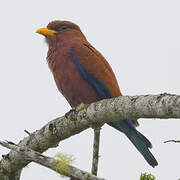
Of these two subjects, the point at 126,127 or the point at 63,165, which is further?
the point at 126,127

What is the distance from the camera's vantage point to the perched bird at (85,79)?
6.51 m

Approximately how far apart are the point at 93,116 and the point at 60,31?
309cm

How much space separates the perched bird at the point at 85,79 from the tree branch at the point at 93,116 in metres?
1.13

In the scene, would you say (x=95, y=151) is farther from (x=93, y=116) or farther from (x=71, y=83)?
(x=71, y=83)

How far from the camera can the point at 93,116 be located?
4.93 m

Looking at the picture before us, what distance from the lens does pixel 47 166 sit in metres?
3.92

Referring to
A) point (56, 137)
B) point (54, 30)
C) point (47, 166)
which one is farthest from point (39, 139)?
point (54, 30)

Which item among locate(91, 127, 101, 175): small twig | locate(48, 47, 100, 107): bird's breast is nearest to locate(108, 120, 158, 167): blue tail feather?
locate(48, 47, 100, 107): bird's breast

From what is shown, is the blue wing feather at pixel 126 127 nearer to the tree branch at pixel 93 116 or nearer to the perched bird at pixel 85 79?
the perched bird at pixel 85 79

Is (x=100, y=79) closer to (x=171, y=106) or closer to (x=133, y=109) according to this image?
(x=133, y=109)

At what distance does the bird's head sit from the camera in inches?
294

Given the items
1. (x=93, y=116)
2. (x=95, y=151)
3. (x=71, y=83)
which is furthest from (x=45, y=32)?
(x=95, y=151)

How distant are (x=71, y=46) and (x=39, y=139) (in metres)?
2.02

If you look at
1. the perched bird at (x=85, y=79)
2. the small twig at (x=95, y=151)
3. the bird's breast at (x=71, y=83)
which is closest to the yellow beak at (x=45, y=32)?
the perched bird at (x=85, y=79)
